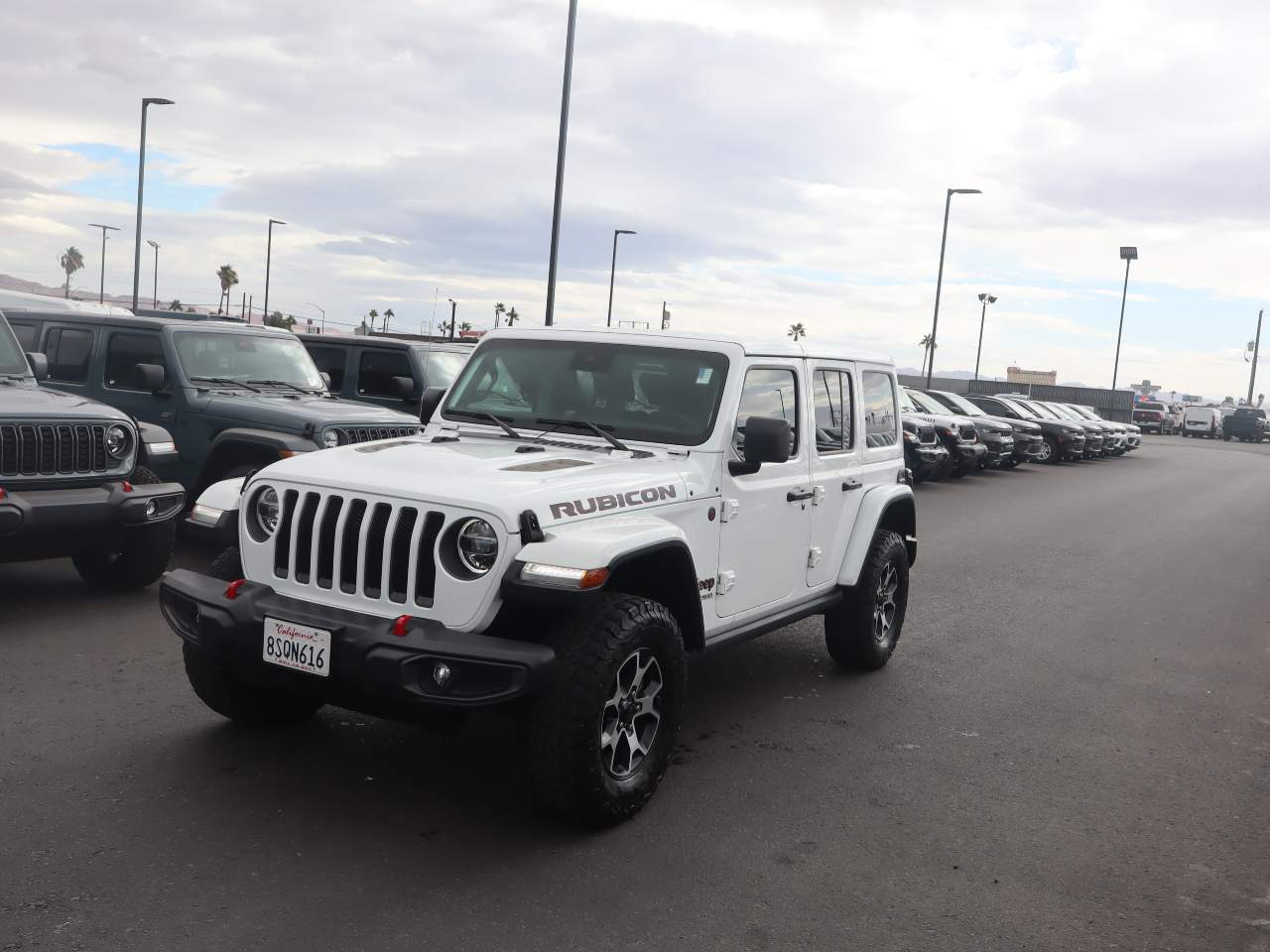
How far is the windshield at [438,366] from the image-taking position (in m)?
11.7

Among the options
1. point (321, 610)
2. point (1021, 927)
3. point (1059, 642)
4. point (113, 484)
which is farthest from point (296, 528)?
point (1059, 642)

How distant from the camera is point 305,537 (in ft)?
14.4

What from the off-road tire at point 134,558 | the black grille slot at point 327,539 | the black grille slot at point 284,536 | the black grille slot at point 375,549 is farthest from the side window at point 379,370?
the black grille slot at point 375,549

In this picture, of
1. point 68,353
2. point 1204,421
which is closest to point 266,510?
point 68,353

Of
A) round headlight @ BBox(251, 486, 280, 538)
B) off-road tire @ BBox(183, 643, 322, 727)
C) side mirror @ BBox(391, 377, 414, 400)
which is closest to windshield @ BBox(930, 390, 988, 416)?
side mirror @ BBox(391, 377, 414, 400)

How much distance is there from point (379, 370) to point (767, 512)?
7.38 meters

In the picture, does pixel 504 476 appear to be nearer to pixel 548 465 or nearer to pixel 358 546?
pixel 548 465

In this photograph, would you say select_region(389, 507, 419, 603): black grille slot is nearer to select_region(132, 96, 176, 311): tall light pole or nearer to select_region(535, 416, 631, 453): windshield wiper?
select_region(535, 416, 631, 453): windshield wiper

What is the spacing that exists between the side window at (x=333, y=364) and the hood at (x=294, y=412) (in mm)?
2372

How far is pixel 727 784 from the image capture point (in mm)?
4906

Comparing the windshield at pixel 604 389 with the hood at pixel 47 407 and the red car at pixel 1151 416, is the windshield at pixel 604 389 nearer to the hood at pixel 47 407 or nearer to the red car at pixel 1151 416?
the hood at pixel 47 407

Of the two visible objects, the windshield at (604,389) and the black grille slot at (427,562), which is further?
the windshield at (604,389)

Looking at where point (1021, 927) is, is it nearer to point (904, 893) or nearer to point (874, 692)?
point (904, 893)

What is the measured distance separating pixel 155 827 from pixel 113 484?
11.8 ft
